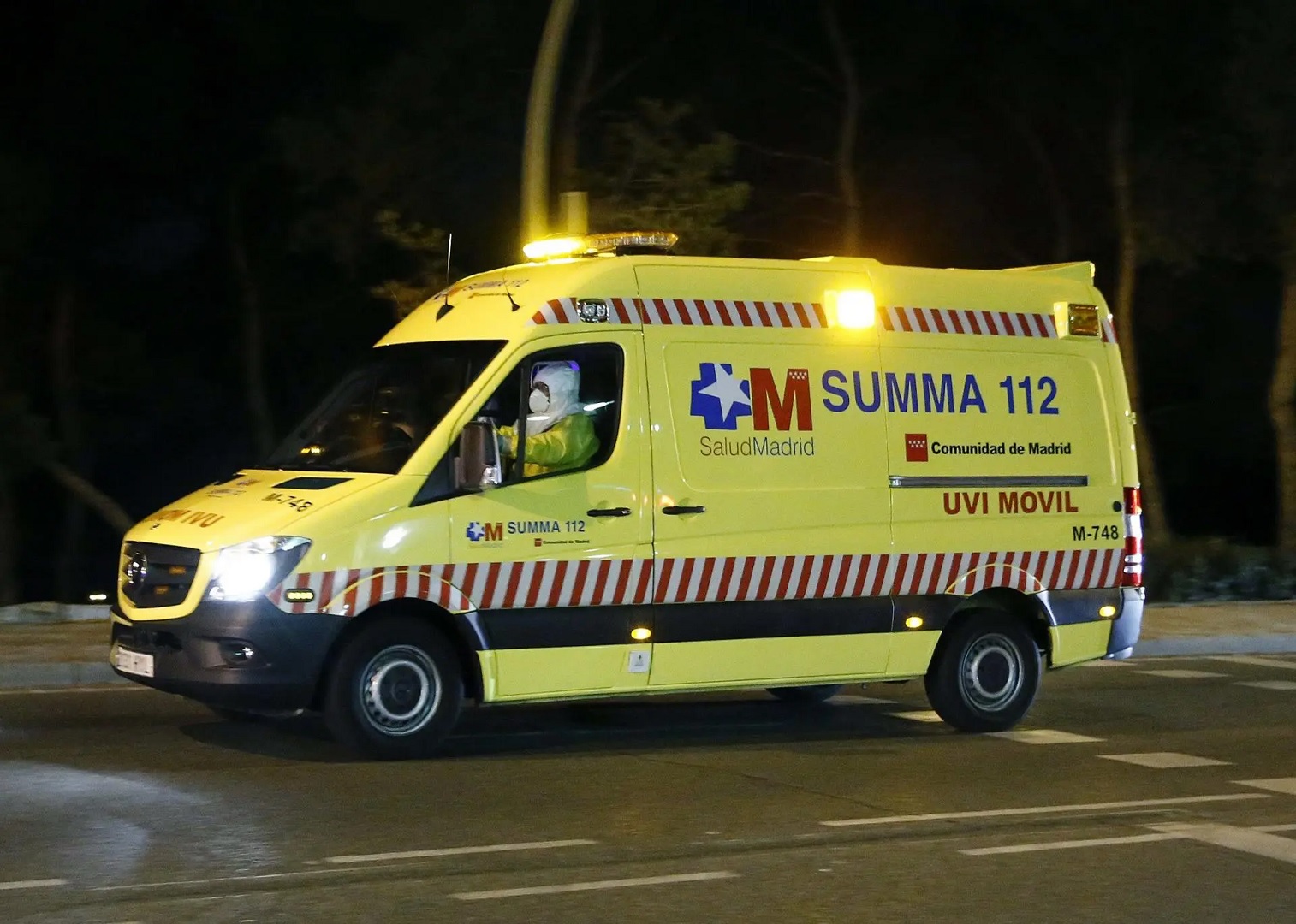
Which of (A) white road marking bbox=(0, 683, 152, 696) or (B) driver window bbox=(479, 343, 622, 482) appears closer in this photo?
(B) driver window bbox=(479, 343, 622, 482)

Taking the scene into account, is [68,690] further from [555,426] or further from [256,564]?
[555,426]

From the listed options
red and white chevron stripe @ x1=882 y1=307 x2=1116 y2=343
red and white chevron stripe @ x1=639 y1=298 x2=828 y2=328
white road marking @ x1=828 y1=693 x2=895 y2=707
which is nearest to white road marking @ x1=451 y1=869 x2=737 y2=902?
red and white chevron stripe @ x1=639 y1=298 x2=828 y2=328

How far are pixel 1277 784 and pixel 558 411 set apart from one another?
3.86m

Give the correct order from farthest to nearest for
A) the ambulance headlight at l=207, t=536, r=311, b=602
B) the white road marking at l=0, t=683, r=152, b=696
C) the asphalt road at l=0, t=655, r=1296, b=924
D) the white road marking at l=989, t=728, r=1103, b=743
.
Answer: the white road marking at l=0, t=683, r=152, b=696 < the white road marking at l=989, t=728, r=1103, b=743 < the ambulance headlight at l=207, t=536, r=311, b=602 < the asphalt road at l=0, t=655, r=1296, b=924

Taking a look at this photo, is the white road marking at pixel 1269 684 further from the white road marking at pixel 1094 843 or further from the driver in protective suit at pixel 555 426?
the driver in protective suit at pixel 555 426

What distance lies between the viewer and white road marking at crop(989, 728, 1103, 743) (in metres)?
10.9

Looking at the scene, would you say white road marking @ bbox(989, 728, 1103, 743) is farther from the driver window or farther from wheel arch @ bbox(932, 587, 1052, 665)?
the driver window

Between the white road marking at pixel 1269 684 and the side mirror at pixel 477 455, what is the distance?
6.53 m

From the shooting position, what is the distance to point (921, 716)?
11867mm

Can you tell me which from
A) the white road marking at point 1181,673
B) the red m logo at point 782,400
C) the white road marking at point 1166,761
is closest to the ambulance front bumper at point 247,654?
the red m logo at point 782,400

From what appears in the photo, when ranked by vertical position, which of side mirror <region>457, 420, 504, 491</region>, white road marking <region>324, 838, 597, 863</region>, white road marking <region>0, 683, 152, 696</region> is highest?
side mirror <region>457, 420, 504, 491</region>

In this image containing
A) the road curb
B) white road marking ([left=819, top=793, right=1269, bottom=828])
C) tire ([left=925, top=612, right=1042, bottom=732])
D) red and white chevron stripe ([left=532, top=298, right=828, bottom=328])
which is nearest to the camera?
white road marking ([left=819, top=793, right=1269, bottom=828])

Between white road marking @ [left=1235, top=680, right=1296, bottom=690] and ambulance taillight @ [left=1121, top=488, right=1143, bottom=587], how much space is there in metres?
2.62

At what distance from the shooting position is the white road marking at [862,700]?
40.8ft
